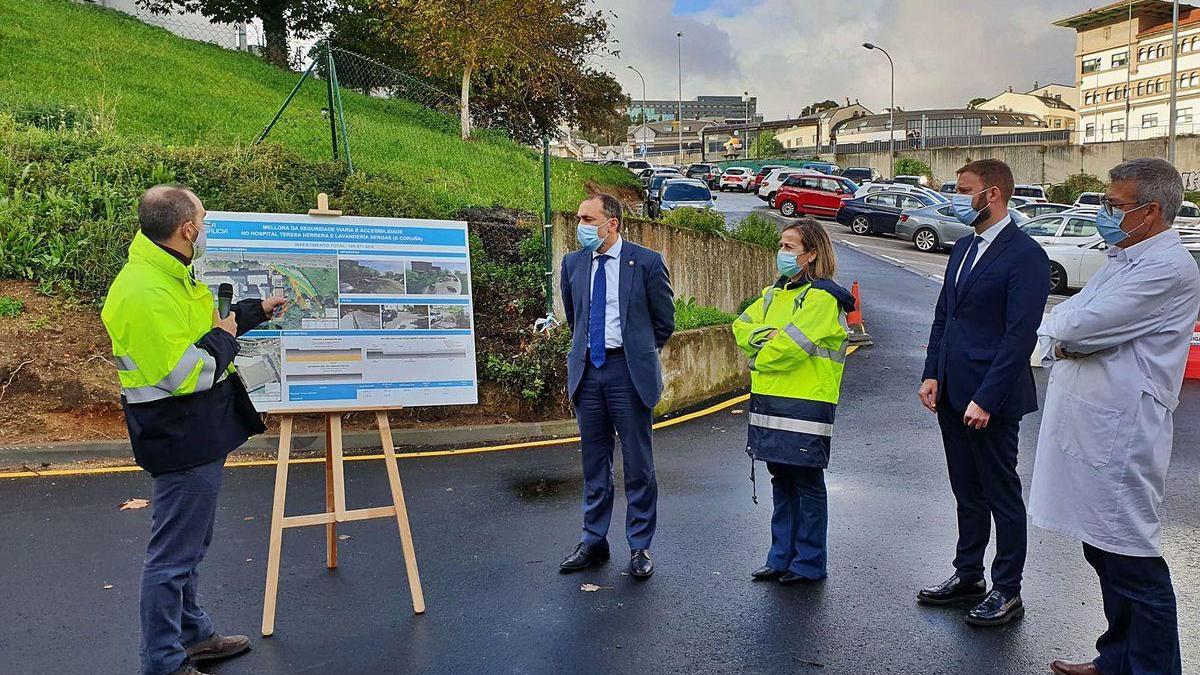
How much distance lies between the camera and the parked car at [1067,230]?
832 inches

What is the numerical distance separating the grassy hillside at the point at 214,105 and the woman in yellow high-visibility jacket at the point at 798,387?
23.0 feet

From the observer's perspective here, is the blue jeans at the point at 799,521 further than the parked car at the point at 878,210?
No

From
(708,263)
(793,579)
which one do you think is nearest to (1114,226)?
(793,579)

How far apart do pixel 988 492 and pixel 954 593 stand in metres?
0.63

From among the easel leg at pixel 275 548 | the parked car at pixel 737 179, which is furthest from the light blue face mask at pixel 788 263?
the parked car at pixel 737 179

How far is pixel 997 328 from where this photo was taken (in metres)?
4.80

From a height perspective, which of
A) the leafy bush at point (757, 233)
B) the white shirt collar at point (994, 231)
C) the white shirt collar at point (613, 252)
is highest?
the white shirt collar at point (994, 231)

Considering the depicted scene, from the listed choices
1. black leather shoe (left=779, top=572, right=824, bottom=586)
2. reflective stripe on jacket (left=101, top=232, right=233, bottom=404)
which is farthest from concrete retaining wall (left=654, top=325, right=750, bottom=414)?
reflective stripe on jacket (left=101, top=232, right=233, bottom=404)

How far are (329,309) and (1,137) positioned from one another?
8.16 metres

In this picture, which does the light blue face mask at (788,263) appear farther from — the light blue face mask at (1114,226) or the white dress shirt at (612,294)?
the light blue face mask at (1114,226)

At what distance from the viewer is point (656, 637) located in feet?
15.5

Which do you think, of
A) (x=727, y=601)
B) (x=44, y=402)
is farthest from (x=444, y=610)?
(x=44, y=402)

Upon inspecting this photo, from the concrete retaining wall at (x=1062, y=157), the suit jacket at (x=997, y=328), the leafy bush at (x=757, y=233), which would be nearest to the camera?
the suit jacket at (x=997, y=328)

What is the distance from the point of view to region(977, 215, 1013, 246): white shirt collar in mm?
4832
